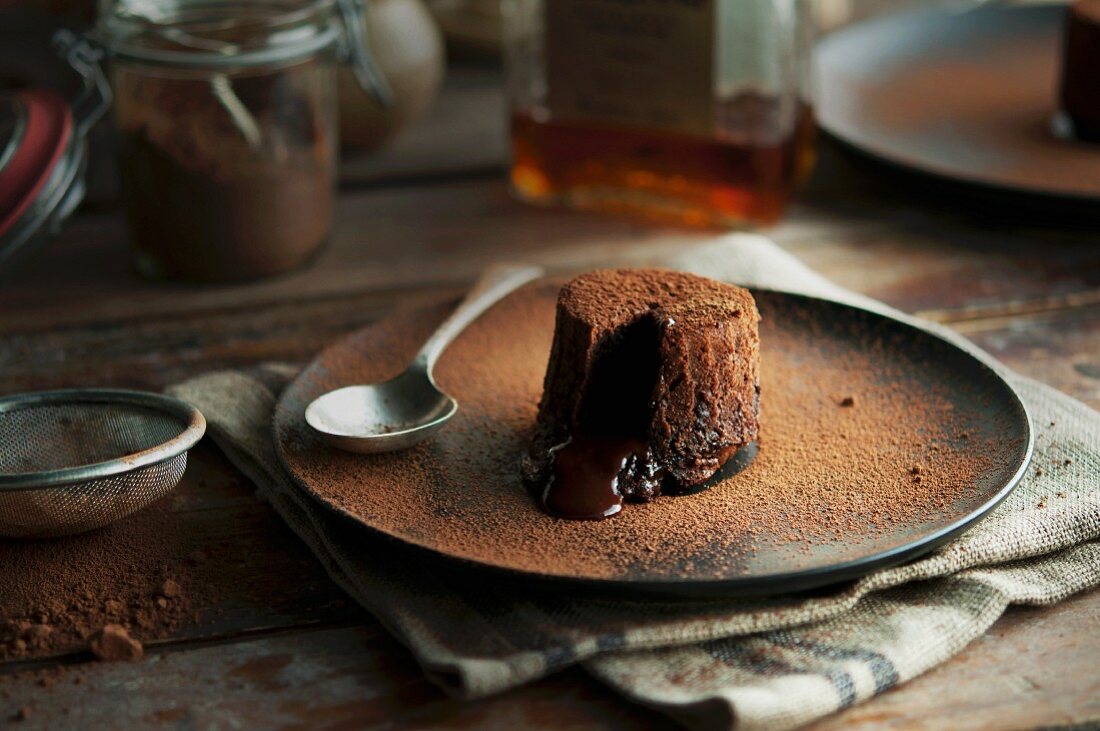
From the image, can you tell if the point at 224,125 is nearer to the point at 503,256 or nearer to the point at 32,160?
the point at 32,160

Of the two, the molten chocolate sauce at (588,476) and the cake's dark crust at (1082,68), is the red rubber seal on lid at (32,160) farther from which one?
the cake's dark crust at (1082,68)

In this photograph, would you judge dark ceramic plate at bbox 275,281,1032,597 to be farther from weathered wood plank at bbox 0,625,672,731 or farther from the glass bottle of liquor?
the glass bottle of liquor

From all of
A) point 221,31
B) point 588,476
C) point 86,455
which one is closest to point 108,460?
point 86,455

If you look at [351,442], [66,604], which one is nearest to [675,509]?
[351,442]

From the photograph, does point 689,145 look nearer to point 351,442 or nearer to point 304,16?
point 304,16

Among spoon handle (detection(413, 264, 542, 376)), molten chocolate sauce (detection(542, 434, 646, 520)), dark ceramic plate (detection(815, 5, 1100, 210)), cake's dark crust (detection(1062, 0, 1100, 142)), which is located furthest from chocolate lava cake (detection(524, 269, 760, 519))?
cake's dark crust (detection(1062, 0, 1100, 142))
